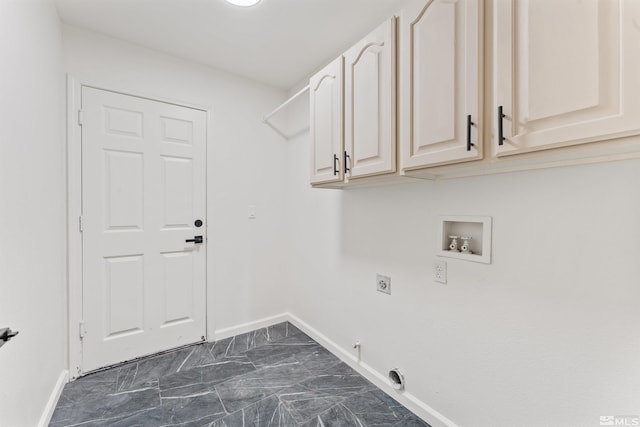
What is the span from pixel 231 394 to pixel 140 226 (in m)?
1.41

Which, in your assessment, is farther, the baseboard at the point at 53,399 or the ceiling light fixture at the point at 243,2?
the ceiling light fixture at the point at 243,2

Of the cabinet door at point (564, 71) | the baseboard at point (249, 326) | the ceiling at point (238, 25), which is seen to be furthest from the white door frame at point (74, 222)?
the cabinet door at point (564, 71)

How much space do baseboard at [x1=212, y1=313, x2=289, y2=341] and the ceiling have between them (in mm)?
2385

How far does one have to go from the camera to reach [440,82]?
1214 mm

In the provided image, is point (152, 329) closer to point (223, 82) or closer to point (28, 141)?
point (28, 141)

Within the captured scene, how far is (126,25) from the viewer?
197cm

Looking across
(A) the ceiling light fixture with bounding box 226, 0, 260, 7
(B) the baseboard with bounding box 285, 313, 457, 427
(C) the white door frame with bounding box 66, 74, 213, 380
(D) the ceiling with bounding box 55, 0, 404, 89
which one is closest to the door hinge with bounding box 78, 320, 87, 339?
(C) the white door frame with bounding box 66, 74, 213, 380

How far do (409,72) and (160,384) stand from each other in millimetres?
2443

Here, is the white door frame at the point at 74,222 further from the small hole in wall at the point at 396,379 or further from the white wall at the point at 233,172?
the small hole in wall at the point at 396,379

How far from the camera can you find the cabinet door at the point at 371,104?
4.73ft

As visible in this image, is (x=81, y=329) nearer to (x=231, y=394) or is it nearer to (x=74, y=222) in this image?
(x=74, y=222)

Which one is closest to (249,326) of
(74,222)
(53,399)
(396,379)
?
(53,399)

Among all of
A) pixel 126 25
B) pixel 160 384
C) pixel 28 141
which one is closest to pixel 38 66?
pixel 28 141

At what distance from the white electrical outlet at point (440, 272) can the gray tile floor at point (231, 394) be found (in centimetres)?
82
